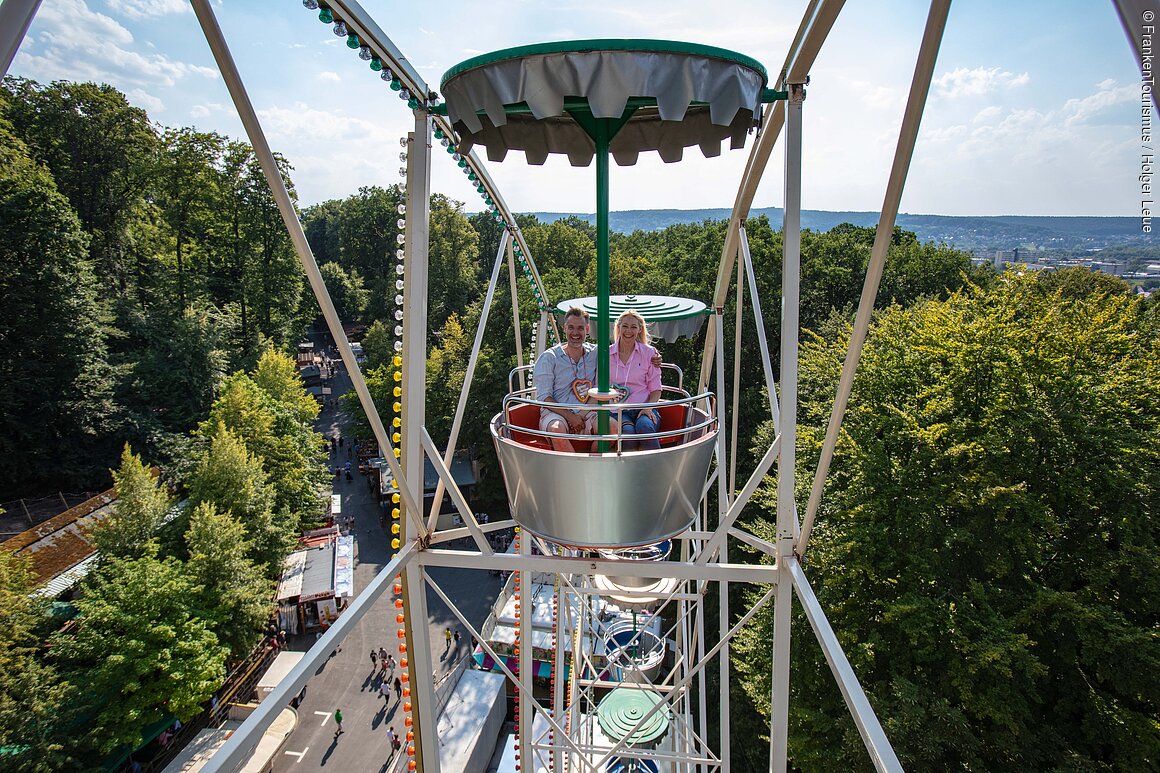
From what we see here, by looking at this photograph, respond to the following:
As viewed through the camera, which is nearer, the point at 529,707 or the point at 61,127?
the point at 529,707

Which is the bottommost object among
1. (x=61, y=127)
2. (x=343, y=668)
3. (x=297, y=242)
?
(x=343, y=668)

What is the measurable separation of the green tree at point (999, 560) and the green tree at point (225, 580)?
14729mm

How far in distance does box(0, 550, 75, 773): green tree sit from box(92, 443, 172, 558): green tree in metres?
2.34

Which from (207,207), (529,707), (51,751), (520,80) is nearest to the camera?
(520,80)

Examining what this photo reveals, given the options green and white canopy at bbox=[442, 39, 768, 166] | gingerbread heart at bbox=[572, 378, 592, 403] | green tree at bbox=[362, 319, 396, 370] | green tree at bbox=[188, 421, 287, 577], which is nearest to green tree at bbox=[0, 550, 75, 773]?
green tree at bbox=[188, 421, 287, 577]

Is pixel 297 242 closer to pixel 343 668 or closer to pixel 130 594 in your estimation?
pixel 130 594

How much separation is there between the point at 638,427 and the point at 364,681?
61.9 ft

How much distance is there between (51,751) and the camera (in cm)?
1350

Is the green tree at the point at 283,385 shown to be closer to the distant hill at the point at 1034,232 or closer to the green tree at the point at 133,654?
the green tree at the point at 133,654

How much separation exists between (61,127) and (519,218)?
1479 inches

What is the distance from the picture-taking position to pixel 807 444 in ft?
48.1

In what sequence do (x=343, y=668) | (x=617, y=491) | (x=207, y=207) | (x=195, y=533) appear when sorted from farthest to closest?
(x=207, y=207) → (x=343, y=668) → (x=195, y=533) → (x=617, y=491)

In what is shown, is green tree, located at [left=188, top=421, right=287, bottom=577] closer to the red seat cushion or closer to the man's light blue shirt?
the man's light blue shirt

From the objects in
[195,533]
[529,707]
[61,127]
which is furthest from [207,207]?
[529,707]
